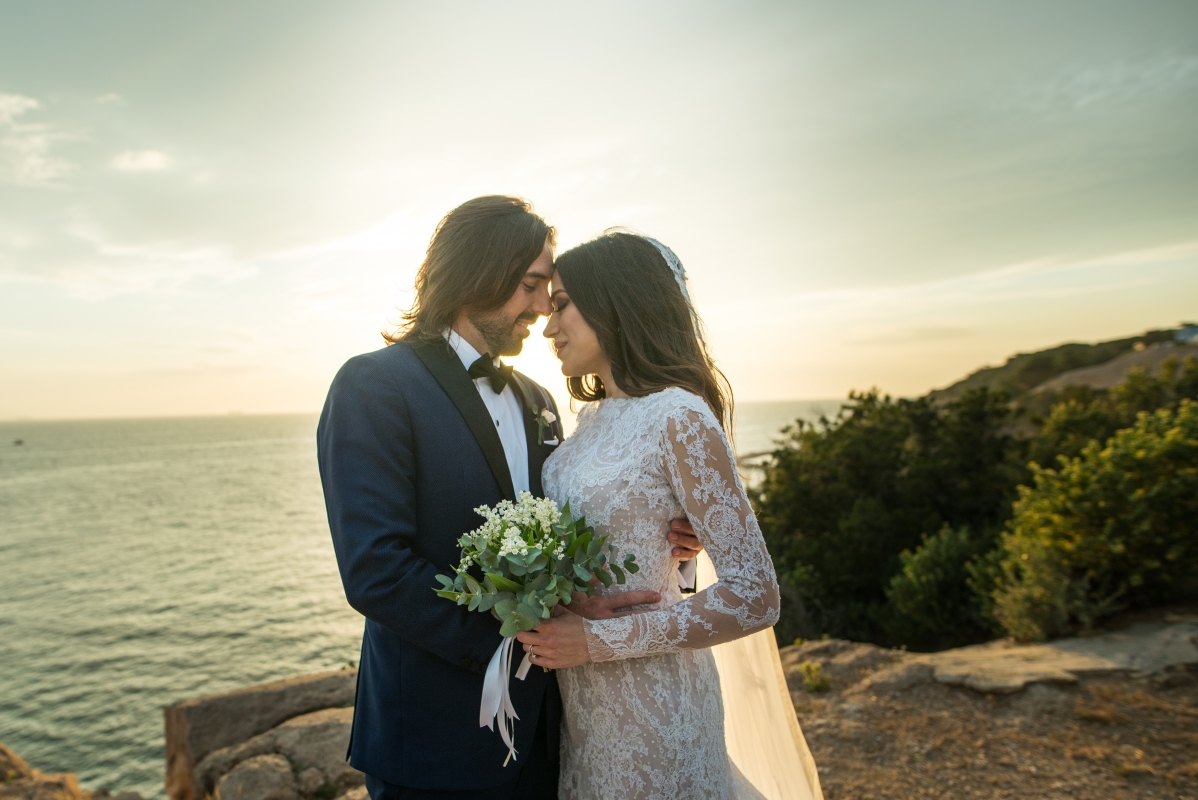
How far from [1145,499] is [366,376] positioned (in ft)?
26.8

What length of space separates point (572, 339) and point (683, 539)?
89cm

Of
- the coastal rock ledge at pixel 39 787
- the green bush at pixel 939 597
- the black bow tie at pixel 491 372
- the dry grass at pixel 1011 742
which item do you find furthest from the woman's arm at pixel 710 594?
the green bush at pixel 939 597

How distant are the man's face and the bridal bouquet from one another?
3.38ft

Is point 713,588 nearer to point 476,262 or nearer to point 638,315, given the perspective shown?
point 638,315

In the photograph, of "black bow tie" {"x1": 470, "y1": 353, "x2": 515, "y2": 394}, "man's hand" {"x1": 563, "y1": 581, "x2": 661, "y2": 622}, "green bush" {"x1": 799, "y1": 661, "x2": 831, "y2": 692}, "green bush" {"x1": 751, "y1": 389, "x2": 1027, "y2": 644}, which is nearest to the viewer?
"man's hand" {"x1": 563, "y1": 581, "x2": 661, "y2": 622}

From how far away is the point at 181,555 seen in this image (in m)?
35.1

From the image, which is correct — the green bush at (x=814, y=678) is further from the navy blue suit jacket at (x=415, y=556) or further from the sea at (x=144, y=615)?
the sea at (x=144, y=615)

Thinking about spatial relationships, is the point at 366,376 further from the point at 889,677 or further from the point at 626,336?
the point at 889,677

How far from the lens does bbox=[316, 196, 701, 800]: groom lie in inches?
79.3

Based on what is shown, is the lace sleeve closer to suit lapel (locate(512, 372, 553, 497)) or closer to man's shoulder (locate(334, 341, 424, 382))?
suit lapel (locate(512, 372, 553, 497))

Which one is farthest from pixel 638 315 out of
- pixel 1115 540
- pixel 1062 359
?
pixel 1062 359

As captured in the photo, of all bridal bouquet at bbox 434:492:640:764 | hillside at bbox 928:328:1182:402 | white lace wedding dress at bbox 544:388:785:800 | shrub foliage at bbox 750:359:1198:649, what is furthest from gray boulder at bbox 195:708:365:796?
hillside at bbox 928:328:1182:402

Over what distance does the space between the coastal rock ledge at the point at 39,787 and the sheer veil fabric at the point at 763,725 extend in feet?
14.5

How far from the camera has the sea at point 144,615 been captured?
54.9 ft
